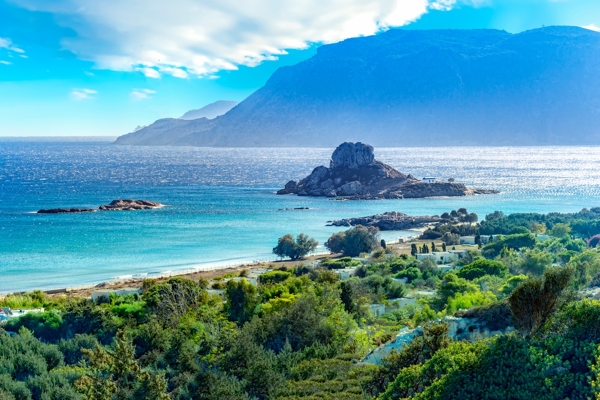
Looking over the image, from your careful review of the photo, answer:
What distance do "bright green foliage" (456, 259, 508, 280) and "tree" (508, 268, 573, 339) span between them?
61.9 ft

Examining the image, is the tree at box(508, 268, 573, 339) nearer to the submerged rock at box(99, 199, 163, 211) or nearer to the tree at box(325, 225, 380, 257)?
the tree at box(325, 225, 380, 257)

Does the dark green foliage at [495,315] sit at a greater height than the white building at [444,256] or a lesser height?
greater

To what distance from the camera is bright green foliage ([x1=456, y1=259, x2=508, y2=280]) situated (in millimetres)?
30116

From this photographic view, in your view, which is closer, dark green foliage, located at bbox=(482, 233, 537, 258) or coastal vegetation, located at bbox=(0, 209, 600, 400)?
coastal vegetation, located at bbox=(0, 209, 600, 400)

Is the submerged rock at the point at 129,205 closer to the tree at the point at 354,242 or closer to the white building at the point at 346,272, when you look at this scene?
the tree at the point at 354,242

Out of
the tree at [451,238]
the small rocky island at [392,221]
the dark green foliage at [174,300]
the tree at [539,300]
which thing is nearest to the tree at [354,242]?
the tree at [451,238]

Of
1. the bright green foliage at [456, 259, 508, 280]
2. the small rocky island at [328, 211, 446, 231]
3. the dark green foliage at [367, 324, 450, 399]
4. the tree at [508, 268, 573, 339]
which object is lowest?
the small rocky island at [328, 211, 446, 231]

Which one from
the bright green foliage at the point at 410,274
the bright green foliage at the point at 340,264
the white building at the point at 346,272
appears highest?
the bright green foliage at the point at 410,274

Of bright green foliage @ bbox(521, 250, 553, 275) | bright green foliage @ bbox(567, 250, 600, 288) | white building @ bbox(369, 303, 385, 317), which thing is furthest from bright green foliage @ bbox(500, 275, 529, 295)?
bright green foliage @ bbox(521, 250, 553, 275)

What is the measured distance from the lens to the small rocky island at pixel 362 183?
4188 inches

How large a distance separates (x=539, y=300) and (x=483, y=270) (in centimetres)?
1938

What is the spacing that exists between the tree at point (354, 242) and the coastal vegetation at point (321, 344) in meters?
21.3

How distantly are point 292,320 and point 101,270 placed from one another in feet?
102

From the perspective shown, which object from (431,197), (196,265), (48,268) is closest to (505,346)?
(196,265)
